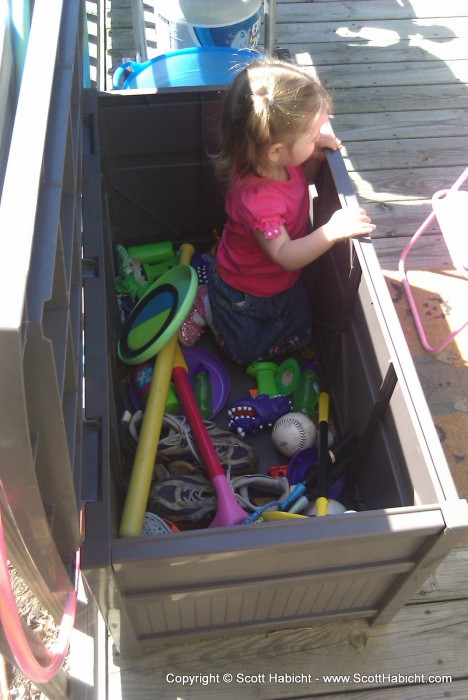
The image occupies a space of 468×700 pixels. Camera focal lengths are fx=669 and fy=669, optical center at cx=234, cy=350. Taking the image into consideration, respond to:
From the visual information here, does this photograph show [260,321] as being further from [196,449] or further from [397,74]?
[397,74]

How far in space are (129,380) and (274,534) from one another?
0.72 meters

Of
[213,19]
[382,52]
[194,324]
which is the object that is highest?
[213,19]

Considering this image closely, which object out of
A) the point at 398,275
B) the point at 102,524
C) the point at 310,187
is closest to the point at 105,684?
the point at 102,524

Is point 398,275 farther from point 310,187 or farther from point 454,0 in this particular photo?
point 454,0

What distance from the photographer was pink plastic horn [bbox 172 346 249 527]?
1.22 metres

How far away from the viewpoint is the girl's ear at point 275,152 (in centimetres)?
129

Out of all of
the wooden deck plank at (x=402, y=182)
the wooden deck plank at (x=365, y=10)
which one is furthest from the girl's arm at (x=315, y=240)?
the wooden deck plank at (x=365, y=10)

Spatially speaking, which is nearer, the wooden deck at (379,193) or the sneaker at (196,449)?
the wooden deck at (379,193)

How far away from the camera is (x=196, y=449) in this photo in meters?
1.33

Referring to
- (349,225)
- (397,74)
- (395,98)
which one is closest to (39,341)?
(349,225)

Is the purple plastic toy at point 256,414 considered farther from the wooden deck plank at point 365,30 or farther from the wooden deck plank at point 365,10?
the wooden deck plank at point 365,10

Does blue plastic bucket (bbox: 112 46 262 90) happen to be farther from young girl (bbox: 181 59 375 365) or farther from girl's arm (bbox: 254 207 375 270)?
girl's arm (bbox: 254 207 375 270)

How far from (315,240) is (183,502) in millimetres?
551

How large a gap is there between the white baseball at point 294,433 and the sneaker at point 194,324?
12.5 inches
